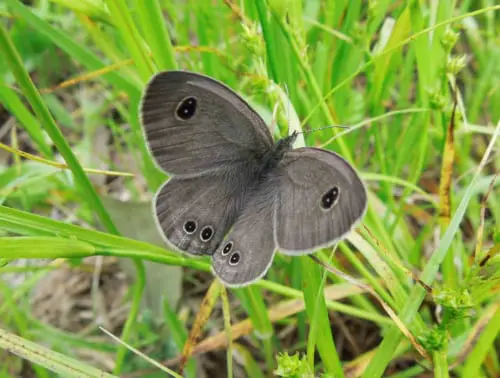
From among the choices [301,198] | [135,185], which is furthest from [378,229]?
[135,185]

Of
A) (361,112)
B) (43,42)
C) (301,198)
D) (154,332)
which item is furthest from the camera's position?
(43,42)

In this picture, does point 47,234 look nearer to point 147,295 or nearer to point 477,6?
point 147,295

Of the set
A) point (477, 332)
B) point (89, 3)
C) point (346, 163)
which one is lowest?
point (477, 332)

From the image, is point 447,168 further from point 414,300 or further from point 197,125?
point 197,125

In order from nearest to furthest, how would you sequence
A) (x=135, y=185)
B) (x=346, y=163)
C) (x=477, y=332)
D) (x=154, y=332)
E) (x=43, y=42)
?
(x=346, y=163) < (x=477, y=332) < (x=154, y=332) < (x=135, y=185) < (x=43, y=42)

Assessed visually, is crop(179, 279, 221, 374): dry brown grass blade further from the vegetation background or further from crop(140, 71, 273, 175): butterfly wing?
crop(140, 71, 273, 175): butterfly wing

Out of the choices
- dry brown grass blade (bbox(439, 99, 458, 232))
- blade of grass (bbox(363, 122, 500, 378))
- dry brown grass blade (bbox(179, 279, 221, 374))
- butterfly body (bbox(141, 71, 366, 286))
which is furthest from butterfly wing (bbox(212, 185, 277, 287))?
dry brown grass blade (bbox(439, 99, 458, 232))

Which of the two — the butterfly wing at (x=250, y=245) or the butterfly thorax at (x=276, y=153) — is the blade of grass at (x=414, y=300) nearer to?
the butterfly wing at (x=250, y=245)
